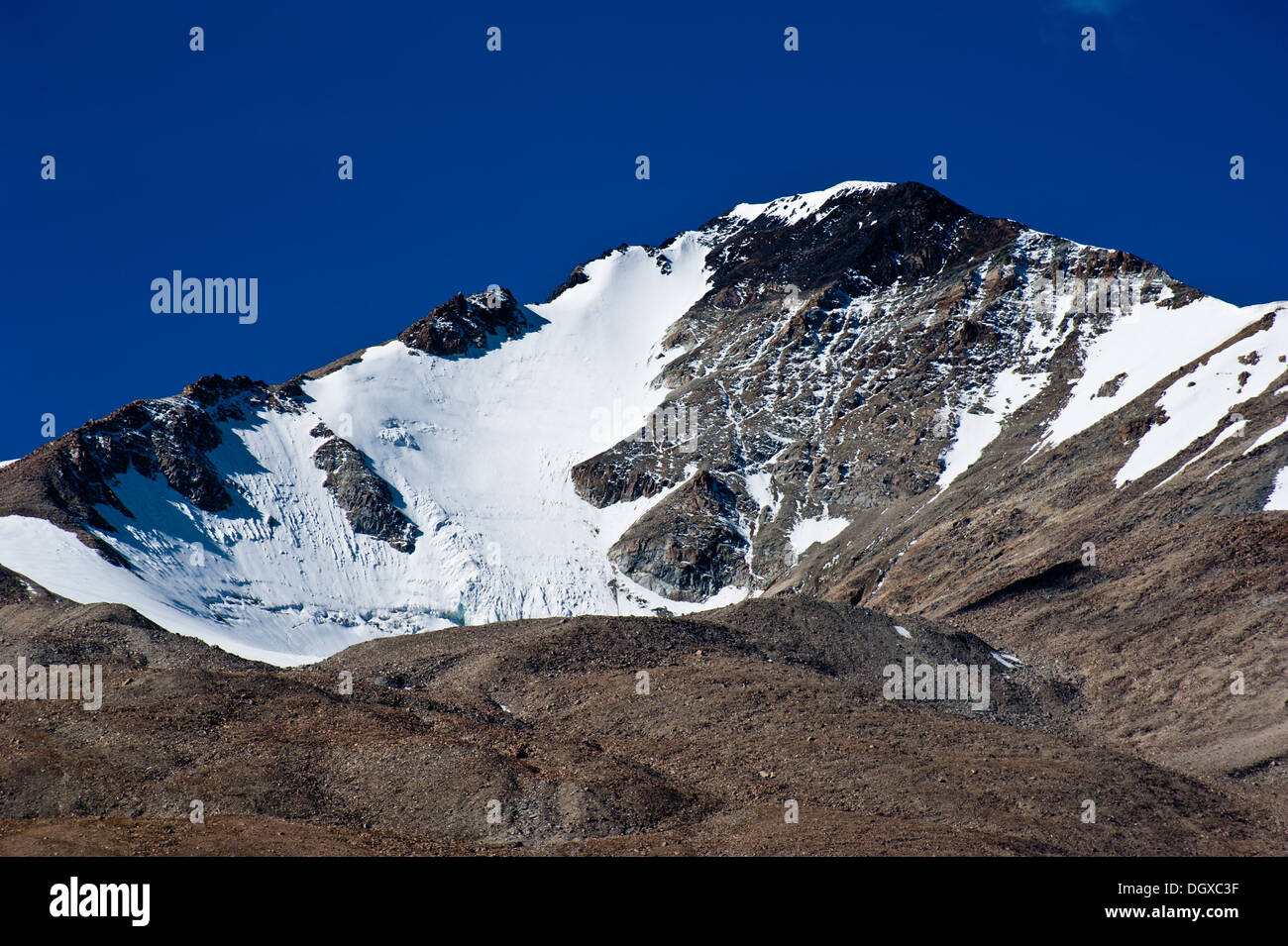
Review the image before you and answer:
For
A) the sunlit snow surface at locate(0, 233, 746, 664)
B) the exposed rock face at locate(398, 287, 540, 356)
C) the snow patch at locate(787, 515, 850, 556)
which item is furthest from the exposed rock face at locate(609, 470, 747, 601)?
the exposed rock face at locate(398, 287, 540, 356)

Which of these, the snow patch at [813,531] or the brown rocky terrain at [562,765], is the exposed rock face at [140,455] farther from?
the brown rocky terrain at [562,765]

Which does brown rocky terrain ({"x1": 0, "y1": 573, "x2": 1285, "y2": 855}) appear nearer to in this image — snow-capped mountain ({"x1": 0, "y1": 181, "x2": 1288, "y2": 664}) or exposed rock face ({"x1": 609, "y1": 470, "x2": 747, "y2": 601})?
snow-capped mountain ({"x1": 0, "y1": 181, "x2": 1288, "y2": 664})

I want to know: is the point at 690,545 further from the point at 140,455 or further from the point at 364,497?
the point at 140,455
